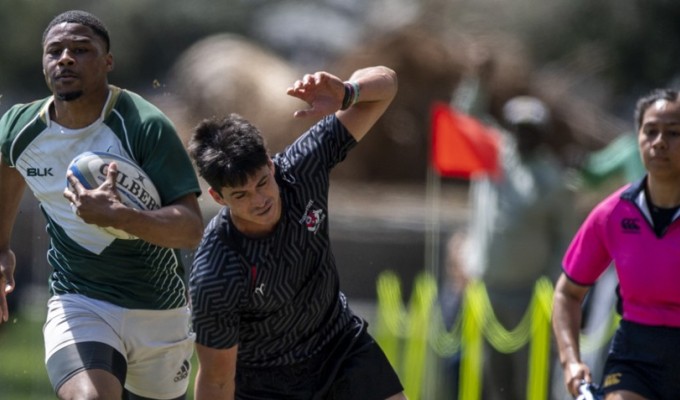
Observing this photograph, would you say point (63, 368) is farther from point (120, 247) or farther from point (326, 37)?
point (326, 37)

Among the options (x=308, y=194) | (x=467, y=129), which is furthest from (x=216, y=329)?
(x=467, y=129)

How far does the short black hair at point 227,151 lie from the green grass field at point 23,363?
13.4ft

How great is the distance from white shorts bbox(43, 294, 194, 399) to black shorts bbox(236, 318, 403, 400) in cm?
48

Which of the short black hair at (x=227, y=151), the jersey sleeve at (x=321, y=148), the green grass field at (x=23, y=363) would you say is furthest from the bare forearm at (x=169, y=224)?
the green grass field at (x=23, y=363)

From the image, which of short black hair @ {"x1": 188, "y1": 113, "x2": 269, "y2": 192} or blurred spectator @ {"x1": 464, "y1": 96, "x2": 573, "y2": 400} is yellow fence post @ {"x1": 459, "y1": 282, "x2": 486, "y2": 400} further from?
short black hair @ {"x1": 188, "y1": 113, "x2": 269, "y2": 192}

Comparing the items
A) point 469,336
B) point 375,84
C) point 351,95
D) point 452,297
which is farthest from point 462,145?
point 351,95

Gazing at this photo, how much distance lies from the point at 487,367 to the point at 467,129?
1846 millimetres

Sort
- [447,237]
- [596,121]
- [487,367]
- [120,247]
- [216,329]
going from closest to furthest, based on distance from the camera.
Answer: [216,329] → [120,247] → [487,367] → [447,237] → [596,121]

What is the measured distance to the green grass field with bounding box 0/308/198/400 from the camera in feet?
30.9

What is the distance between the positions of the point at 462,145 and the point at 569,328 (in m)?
4.25

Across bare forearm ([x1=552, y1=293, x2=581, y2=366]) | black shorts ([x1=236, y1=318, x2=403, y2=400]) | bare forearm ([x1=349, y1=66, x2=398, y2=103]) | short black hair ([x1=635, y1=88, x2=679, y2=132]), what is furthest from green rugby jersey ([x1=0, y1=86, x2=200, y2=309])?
short black hair ([x1=635, y1=88, x2=679, y2=132])

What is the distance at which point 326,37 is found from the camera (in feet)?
55.3

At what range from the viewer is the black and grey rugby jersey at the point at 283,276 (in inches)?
204

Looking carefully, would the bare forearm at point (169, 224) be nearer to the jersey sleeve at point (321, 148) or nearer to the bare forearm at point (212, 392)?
the jersey sleeve at point (321, 148)
